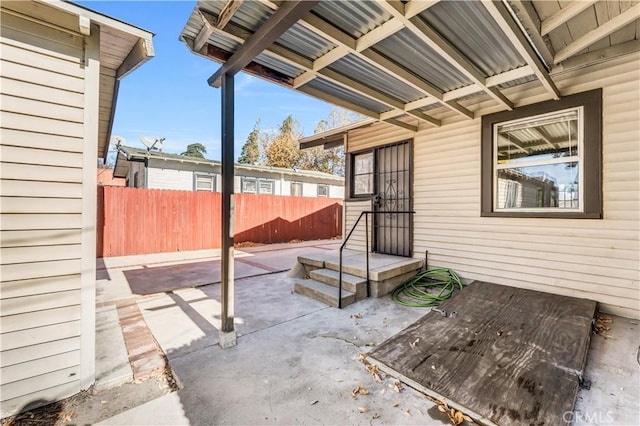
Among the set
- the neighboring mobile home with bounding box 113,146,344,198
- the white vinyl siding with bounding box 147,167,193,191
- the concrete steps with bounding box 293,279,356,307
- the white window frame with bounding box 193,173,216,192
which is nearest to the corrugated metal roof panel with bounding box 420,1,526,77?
the concrete steps with bounding box 293,279,356,307

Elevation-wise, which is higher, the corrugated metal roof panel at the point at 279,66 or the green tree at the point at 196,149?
the green tree at the point at 196,149

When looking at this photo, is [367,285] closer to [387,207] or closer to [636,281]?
A: [387,207]

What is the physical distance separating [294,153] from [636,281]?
1941 cm

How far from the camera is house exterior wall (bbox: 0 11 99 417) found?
5.76ft

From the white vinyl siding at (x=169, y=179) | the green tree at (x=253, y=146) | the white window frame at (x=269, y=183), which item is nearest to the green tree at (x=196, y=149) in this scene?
the green tree at (x=253, y=146)

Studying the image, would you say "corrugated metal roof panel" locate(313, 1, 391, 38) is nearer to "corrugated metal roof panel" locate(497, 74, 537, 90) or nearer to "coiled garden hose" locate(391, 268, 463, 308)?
"corrugated metal roof panel" locate(497, 74, 537, 90)

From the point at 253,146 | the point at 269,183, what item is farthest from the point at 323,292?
the point at 253,146

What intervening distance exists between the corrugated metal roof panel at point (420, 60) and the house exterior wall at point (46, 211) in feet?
8.04

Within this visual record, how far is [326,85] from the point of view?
3.51 meters

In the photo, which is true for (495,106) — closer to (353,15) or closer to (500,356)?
(353,15)

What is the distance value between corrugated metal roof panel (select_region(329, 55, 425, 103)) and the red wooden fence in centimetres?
711

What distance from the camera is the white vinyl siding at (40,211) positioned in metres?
1.75

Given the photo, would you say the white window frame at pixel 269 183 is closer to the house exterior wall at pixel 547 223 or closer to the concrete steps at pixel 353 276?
the concrete steps at pixel 353 276

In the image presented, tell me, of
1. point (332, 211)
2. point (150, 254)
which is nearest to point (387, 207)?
point (150, 254)
